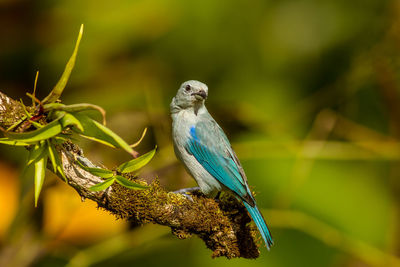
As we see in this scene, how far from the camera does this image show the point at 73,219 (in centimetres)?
515

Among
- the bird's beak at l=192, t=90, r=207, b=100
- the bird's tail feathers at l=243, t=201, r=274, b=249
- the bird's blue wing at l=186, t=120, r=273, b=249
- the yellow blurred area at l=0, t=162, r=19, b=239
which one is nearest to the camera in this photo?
the bird's tail feathers at l=243, t=201, r=274, b=249

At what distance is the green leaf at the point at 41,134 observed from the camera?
2131 millimetres

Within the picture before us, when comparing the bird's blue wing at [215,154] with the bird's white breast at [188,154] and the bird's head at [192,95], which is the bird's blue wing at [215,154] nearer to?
the bird's white breast at [188,154]

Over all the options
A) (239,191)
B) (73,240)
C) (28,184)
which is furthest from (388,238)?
(28,184)

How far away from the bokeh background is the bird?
4.40ft

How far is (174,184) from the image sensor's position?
4961 mm

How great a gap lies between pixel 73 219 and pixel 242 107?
7.58 feet

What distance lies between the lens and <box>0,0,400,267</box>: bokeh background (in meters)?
4.92

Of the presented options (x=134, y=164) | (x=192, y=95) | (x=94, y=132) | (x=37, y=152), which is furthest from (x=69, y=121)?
(x=192, y=95)

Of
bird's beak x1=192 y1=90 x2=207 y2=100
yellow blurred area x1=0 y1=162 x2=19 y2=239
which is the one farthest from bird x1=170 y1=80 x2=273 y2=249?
yellow blurred area x1=0 y1=162 x2=19 y2=239

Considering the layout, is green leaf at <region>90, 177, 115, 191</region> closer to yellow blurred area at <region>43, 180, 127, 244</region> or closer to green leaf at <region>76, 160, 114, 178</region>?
green leaf at <region>76, 160, 114, 178</region>

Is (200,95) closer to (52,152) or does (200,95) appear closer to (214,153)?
(214,153)

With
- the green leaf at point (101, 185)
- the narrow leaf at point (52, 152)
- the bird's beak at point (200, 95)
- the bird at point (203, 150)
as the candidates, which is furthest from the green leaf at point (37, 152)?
the bird's beak at point (200, 95)

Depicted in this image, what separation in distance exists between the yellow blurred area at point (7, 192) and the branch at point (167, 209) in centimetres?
307
